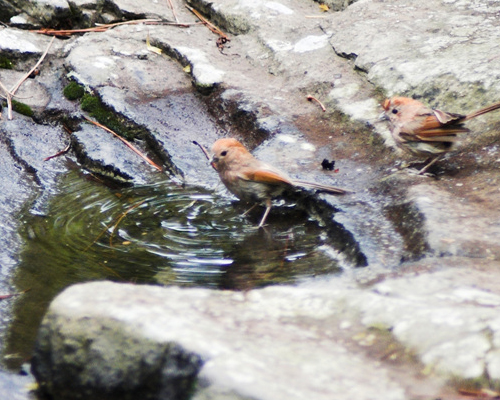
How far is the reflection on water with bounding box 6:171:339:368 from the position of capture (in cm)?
391

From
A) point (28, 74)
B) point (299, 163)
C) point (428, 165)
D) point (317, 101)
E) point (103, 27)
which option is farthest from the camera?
point (103, 27)

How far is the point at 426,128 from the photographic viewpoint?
16.3ft

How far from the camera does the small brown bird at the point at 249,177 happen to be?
484cm

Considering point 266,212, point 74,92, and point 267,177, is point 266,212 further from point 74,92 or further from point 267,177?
point 74,92

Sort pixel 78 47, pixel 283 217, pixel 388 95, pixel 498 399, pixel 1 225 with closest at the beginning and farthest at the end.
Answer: pixel 498 399, pixel 1 225, pixel 283 217, pixel 388 95, pixel 78 47

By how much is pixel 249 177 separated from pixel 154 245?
2.94ft

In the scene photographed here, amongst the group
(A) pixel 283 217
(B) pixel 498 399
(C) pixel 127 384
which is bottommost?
(A) pixel 283 217

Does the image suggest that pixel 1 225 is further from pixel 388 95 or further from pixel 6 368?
pixel 388 95

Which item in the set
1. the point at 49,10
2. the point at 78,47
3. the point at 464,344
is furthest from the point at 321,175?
the point at 49,10

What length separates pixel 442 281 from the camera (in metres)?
3.18

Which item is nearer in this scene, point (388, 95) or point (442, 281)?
point (442, 281)

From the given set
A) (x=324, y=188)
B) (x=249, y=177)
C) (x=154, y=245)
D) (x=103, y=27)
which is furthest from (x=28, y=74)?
(x=324, y=188)

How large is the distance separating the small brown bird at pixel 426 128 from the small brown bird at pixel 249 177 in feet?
2.24

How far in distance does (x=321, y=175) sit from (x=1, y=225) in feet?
7.73
